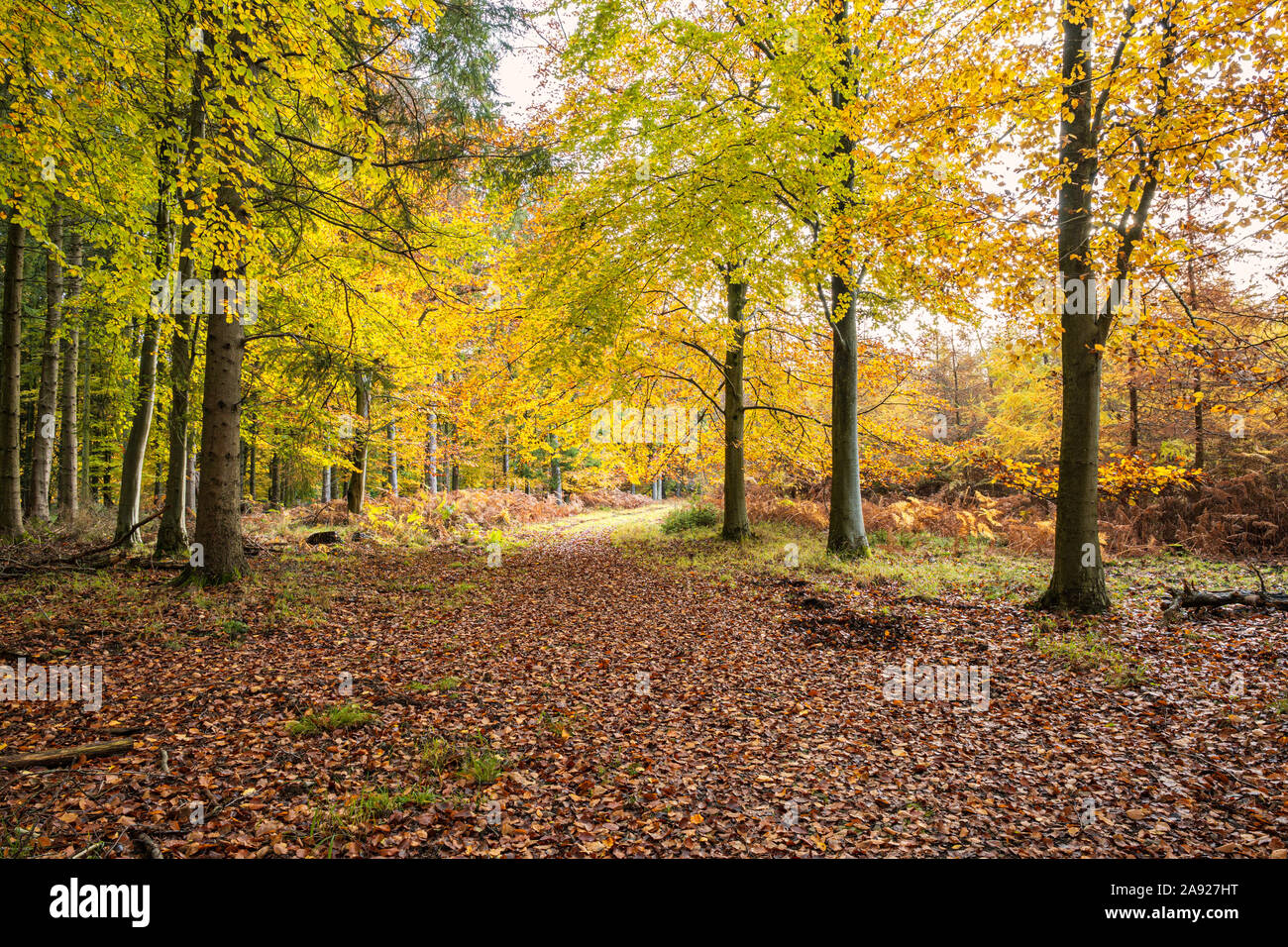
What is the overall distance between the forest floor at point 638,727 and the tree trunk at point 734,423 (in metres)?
5.76

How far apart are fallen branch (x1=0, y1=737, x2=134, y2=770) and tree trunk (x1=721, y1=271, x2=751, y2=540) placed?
1246 cm

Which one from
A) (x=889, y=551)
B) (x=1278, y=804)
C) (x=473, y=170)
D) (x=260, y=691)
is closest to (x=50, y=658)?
(x=260, y=691)

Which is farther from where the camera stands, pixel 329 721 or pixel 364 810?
pixel 329 721

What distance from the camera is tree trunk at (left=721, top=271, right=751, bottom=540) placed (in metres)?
14.8

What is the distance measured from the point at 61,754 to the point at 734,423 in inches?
515

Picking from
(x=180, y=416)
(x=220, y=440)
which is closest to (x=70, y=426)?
(x=180, y=416)

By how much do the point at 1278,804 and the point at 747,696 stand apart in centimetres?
372

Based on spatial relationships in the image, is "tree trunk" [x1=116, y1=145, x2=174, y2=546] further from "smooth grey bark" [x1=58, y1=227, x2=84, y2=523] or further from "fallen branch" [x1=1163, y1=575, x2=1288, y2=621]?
"fallen branch" [x1=1163, y1=575, x2=1288, y2=621]

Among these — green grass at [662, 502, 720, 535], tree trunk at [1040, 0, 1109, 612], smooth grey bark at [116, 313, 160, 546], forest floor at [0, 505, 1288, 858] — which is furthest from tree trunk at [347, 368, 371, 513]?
tree trunk at [1040, 0, 1109, 612]

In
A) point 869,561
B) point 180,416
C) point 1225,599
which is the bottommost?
point 869,561

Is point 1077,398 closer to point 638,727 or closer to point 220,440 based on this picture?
point 638,727

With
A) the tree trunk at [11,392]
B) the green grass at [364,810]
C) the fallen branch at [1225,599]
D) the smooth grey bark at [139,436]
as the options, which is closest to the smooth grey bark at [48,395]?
the tree trunk at [11,392]

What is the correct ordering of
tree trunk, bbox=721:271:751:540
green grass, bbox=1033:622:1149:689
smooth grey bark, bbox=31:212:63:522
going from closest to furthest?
green grass, bbox=1033:622:1149:689, smooth grey bark, bbox=31:212:63:522, tree trunk, bbox=721:271:751:540

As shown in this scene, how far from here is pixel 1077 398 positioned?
306 inches
